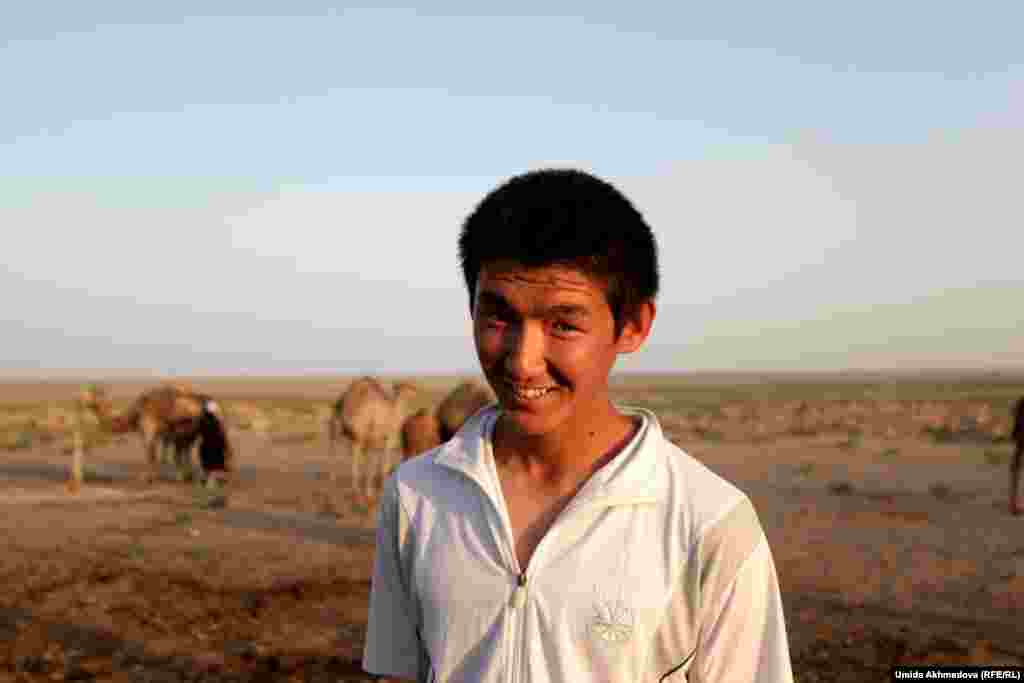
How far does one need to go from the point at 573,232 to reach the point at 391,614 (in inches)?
41.4

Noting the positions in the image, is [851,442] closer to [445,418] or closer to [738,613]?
[445,418]

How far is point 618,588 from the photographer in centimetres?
182

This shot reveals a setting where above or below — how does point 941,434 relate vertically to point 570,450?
below

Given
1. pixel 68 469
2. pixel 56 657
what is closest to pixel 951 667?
pixel 56 657

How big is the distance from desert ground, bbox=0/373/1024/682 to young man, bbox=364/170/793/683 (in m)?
5.05

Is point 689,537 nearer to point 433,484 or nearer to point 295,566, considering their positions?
point 433,484

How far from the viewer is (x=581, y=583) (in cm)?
185

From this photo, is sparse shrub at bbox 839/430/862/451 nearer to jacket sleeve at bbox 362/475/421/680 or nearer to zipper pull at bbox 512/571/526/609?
jacket sleeve at bbox 362/475/421/680

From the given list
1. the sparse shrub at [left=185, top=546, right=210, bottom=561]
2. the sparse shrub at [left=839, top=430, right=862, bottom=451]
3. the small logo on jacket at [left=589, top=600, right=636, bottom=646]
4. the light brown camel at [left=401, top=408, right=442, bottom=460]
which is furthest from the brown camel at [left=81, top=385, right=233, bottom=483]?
the sparse shrub at [left=839, top=430, right=862, bottom=451]

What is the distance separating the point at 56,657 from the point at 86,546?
4416 millimetres

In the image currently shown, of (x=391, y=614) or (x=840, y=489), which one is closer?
(x=391, y=614)

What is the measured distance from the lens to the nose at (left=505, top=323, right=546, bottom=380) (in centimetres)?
196

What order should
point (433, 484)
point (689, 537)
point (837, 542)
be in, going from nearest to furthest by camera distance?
point (689, 537)
point (433, 484)
point (837, 542)

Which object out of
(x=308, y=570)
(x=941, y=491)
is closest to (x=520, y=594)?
(x=308, y=570)
